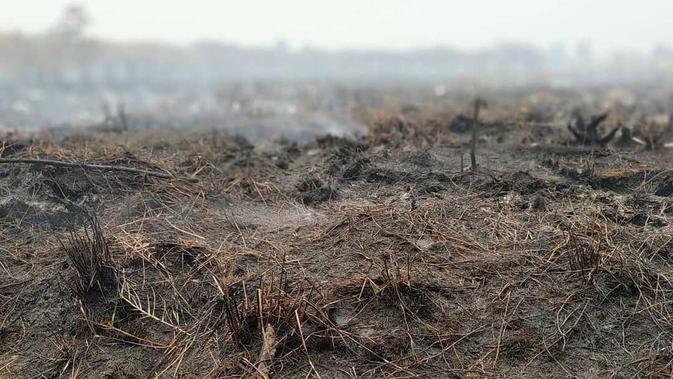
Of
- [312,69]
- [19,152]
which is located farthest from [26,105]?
[312,69]

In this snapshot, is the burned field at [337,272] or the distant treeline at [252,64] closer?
the burned field at [337,272]

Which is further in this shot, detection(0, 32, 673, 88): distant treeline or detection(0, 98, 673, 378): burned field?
detection(0, 32, 673, 88): distant treeline

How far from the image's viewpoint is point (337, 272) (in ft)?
13.0

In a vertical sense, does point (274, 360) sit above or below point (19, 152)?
below

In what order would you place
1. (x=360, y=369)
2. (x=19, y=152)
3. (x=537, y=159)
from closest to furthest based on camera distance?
1. (x=360, y=369)
2. (x=19, y=152)
3. (x=537, y=159)

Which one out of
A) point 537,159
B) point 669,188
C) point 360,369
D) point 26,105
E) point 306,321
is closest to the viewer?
point 360,369

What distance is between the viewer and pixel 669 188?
5.13 metres

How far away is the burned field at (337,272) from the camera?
10.8ft

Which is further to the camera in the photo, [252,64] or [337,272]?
[252,64]

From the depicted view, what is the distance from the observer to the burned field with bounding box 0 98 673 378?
3295mm

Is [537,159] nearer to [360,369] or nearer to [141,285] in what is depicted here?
[360,369]

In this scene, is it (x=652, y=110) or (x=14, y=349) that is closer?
(x=14, y=349)

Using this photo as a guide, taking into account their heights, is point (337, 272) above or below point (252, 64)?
below

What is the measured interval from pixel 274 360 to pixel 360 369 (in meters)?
0.53
